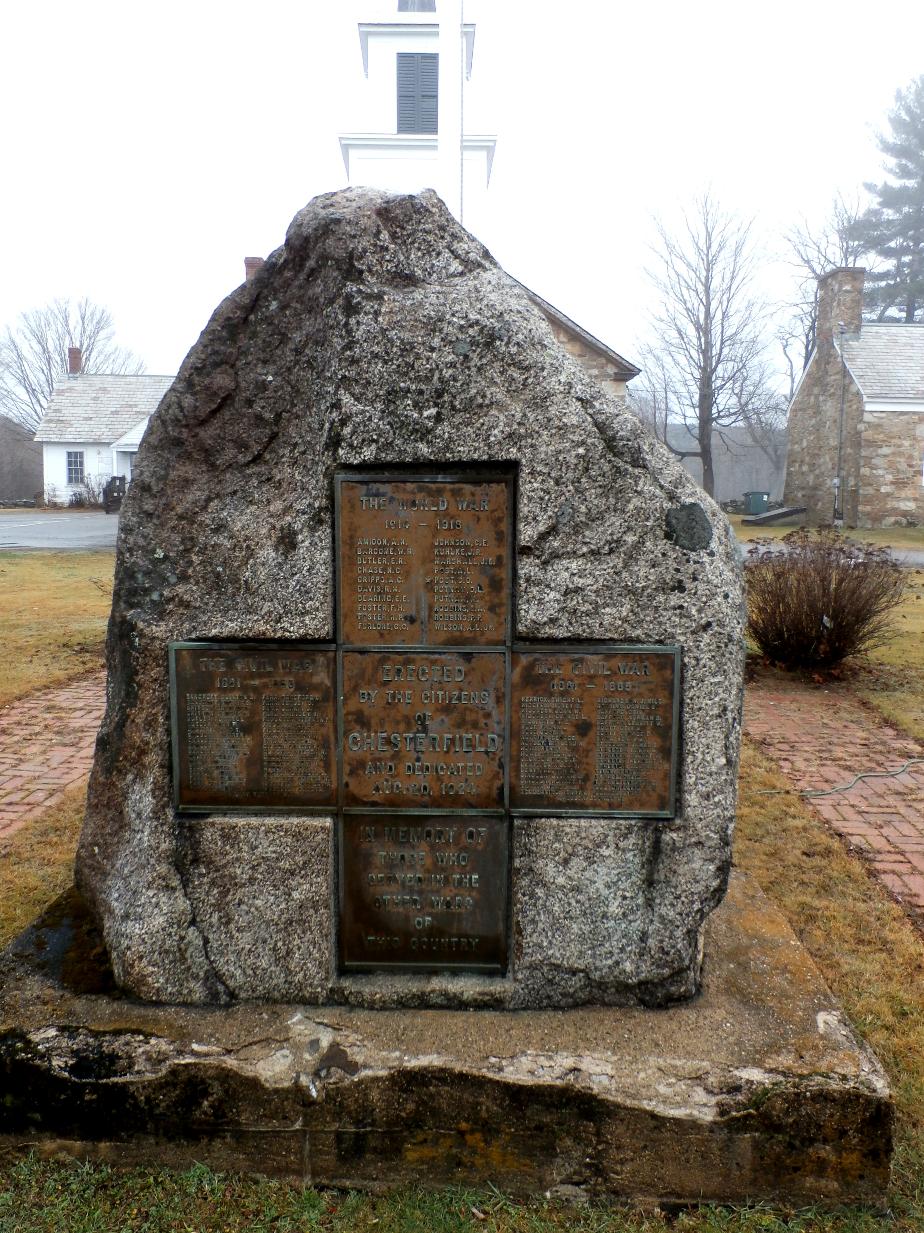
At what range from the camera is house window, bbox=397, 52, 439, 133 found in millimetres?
26750

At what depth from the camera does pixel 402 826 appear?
2.67 metres

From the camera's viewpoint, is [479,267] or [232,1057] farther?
[479,267]

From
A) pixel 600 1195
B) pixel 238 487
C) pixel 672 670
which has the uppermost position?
pixel 238 487

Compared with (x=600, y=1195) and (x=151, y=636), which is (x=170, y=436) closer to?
(x=151, y=636)

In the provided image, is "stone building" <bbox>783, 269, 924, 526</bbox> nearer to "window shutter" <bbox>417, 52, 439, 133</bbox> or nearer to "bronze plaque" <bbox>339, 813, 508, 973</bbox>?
"window shutter" <bbox>417, 52, 439, 133</bbox>

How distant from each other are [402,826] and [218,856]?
551mm

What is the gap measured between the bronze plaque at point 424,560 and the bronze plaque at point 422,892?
0.58 meters

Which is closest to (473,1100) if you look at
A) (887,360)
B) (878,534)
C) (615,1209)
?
(615,1209)

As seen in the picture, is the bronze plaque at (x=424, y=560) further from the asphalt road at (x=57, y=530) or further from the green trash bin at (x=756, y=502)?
the green trash bin at (x=756, y=502)

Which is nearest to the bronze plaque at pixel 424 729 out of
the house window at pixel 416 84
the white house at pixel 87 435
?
the house window at pixel 416 84

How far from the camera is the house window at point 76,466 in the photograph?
3666 cm

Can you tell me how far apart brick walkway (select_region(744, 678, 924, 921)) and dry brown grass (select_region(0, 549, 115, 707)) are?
244 inches

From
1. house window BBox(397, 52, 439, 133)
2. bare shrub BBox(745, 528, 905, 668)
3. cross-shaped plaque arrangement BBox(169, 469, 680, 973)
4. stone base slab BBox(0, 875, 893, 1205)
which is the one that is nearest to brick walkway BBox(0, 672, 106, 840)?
stone base slab BBox(0, 875, 893, 1205)

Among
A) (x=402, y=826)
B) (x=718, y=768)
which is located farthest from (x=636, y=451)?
(x=402, y=826)
